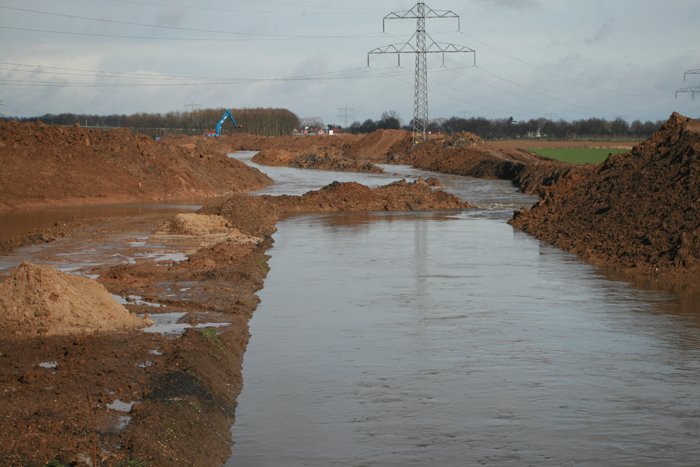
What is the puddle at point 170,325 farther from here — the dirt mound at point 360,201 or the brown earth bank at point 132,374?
the dirt mound at point 360,201

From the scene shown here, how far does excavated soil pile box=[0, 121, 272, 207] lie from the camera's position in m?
32.3

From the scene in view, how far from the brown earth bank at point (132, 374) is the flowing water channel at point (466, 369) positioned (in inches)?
16.5

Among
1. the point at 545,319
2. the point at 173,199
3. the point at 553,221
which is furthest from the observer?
the point at 173,199

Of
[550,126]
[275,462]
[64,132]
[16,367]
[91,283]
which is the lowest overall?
[275,462]

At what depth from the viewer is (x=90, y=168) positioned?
116ft

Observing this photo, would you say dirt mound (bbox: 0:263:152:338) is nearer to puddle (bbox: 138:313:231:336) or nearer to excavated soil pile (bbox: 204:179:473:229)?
puddle (bbox: 138:313:231:336)

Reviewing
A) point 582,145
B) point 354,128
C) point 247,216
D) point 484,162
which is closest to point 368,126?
point 354,128

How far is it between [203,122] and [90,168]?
136865 mm

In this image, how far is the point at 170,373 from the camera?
6.88m

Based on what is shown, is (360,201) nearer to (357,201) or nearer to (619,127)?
(357,201)

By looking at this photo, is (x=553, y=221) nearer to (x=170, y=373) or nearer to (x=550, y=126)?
(x=170, y=373)

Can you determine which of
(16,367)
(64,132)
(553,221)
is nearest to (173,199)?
(64,132)

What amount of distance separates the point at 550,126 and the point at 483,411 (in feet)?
467

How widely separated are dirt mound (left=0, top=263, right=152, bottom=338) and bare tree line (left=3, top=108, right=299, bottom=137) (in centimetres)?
12991
